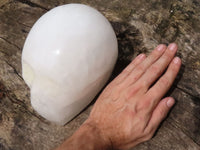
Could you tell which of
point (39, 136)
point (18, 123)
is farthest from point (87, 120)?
point (18, 123)

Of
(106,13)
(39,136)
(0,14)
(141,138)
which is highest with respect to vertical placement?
(106,13)

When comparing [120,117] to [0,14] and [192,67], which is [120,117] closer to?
[192,67]

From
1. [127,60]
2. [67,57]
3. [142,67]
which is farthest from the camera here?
[127,60]

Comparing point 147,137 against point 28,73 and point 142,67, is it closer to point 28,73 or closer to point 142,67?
point 142,67

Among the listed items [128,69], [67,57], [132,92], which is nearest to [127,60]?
[128,69]

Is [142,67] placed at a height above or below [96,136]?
above

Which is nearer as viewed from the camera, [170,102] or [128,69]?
[170,102]

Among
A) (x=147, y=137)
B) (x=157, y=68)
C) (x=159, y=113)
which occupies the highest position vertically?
(x=157, y=68)
